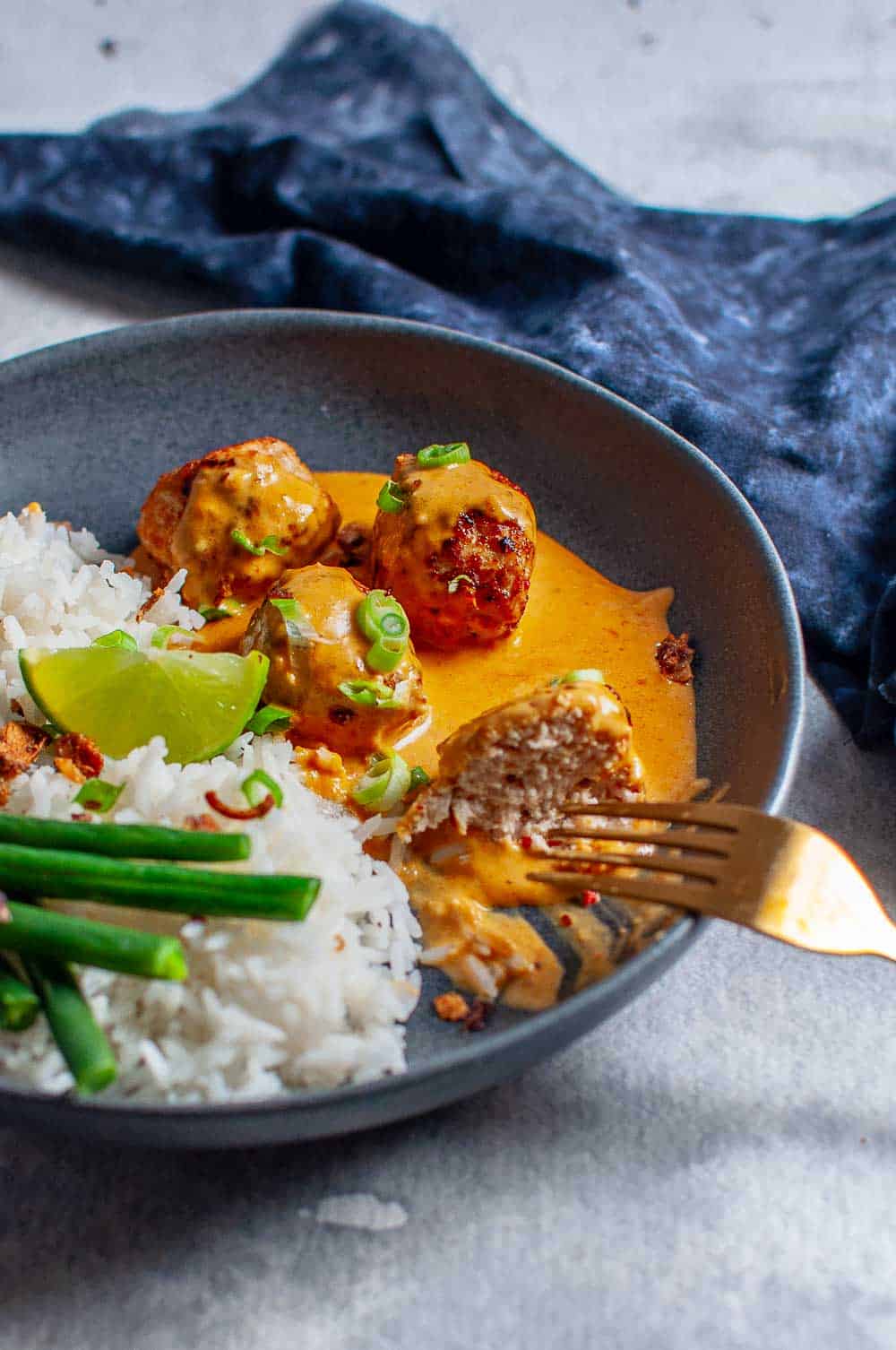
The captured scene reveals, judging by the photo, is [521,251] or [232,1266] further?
[521,251]

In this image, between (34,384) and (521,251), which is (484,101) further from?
(34,384)

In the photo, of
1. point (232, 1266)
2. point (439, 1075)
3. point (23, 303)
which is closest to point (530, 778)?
point (439, 1075)

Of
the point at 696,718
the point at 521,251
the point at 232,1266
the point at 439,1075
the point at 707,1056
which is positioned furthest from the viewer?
the point at 521,251

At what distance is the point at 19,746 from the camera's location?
3.38 meters

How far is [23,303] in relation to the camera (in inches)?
215

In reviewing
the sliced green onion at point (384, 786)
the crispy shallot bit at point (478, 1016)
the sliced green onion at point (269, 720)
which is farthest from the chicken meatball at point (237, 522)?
the crispy shallot bit at point (478, 1016)

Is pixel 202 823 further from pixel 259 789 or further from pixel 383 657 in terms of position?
pixel 383 657

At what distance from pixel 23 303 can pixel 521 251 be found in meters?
2.06

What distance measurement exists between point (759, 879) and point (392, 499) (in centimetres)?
158

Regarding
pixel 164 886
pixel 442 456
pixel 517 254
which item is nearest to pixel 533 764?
pixel 164 886

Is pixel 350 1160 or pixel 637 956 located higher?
pixel 637 956

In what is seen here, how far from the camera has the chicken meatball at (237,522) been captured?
3803 mm

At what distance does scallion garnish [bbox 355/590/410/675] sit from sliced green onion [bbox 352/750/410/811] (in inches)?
9.6

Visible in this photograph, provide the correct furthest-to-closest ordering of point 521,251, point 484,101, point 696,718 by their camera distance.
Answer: point 484,101 → point 521,251 → point 696,718
